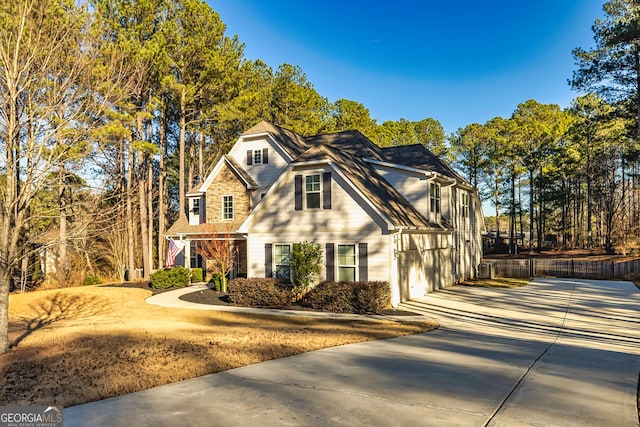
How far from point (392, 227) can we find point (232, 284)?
744cm

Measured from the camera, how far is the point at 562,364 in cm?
833

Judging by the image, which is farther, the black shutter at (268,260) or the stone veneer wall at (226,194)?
the stone veneer wall at (226,194)

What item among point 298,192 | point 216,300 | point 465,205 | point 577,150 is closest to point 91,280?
point 216,300

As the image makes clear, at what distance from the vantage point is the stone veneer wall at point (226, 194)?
2522 cm

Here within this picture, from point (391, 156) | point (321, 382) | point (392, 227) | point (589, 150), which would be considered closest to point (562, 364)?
point (321, 382)

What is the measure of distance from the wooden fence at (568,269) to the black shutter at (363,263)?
15044 millimetres

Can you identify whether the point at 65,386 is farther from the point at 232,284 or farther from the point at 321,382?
the point at 232,284

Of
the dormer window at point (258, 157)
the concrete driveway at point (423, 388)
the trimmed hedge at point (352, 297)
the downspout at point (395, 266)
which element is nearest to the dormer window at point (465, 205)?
the downspout at point (395, 266)

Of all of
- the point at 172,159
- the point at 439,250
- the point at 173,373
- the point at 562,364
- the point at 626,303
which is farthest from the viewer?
the point at 172,159

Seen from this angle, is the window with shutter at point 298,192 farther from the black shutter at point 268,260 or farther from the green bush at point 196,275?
the green bush at point 196,275

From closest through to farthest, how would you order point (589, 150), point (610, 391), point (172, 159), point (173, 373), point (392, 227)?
point (610, 391)
point (173, 373)
point (392, 227)
point (589, 150)
point (172, 159)

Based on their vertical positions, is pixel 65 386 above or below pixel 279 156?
below

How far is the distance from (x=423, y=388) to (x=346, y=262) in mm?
10893

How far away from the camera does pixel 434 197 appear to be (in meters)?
22.3
